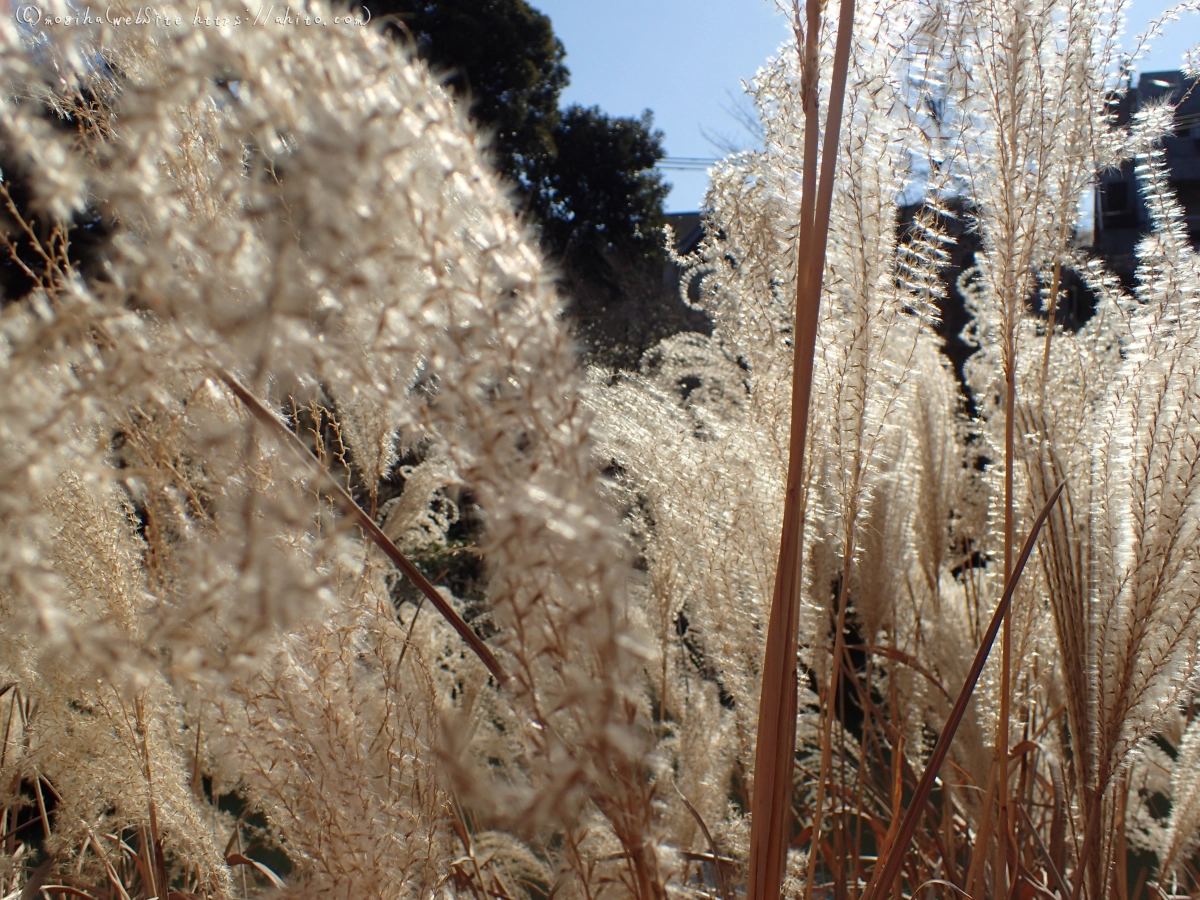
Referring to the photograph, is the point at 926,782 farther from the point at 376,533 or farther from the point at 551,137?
the point at 551,137

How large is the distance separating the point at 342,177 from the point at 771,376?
1.04 metres

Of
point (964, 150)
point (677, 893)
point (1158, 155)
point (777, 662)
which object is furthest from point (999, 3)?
point (677, 893)

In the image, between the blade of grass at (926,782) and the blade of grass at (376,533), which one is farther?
the blade of grass at (926,782)

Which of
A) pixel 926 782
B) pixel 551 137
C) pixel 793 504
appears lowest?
pixel 926 782

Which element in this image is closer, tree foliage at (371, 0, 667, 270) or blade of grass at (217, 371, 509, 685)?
blade of grass at (217, 371, 509, 685)

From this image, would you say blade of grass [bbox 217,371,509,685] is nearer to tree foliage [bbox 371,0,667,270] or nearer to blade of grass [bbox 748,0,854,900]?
blade of grass [bbox 748,0,854,900]

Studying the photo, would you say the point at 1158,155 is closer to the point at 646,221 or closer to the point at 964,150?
the point at 964,150

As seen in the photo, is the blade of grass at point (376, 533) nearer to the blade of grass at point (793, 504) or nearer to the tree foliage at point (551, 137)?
the blade of grass at point (793, 504)

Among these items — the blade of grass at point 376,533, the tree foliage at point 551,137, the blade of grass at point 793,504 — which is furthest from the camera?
the tree foliage at point 551,137

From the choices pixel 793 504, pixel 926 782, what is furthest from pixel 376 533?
pixel 926 782

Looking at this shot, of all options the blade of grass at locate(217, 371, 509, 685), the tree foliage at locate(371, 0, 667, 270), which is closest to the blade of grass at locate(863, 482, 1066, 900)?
the blade of grass at locate(217, 371, 509, 685)

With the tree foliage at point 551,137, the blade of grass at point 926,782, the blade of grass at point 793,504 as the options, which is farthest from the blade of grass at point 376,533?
the tree foliage at point 551,137

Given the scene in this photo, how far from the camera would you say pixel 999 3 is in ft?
3.60

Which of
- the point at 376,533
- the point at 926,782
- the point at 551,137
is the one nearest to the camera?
the point at 376,533
